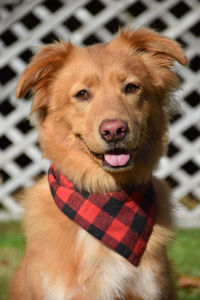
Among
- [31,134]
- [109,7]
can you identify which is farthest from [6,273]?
[109,7]

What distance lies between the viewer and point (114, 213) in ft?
9.25

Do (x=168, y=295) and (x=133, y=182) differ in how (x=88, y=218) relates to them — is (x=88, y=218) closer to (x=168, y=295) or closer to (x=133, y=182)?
(x=133, y=182)

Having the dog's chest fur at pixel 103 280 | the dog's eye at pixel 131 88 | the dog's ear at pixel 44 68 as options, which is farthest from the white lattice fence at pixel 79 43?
the dog's chest fur at pixel 103 280

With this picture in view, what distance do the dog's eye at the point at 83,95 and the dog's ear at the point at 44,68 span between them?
0.92ft

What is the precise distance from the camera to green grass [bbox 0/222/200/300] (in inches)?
147

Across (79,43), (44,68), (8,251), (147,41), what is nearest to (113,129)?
(44,68)

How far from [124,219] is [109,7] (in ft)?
10.4

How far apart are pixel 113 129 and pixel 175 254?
2.47 m

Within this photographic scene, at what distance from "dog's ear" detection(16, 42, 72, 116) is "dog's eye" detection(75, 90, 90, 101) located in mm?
281

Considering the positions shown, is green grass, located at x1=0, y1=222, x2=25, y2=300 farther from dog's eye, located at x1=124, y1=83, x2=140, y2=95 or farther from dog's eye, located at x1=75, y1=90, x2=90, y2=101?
dog's eye, located at x1=124, y1=83, x2=140, y2=95

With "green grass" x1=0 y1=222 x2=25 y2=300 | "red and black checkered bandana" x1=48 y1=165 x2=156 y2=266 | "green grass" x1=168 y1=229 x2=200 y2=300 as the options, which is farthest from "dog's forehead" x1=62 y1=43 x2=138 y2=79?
"green grass" x1=0 y1=222 x2=25 y2=300

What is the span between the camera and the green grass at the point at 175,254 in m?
3.72

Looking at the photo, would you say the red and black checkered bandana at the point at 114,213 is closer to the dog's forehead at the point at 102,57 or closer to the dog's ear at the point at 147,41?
the dog's forehead at the point at 102,57

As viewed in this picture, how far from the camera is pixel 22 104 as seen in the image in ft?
17.5
